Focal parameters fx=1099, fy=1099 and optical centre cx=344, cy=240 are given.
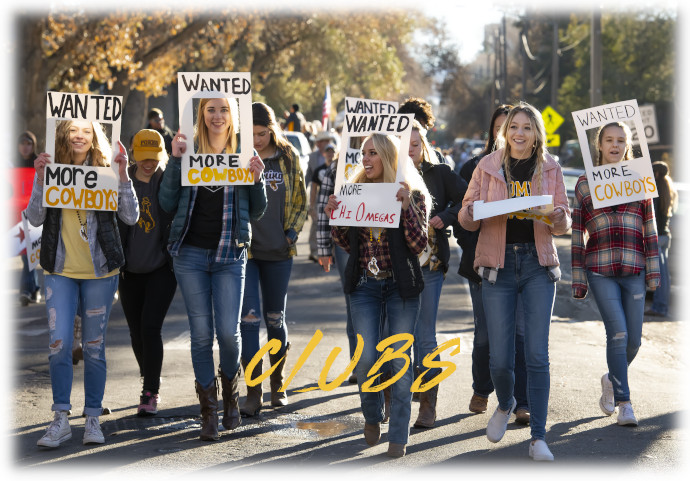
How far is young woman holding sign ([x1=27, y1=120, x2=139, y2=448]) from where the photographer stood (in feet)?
22.4

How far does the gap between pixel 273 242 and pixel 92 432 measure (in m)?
1.87

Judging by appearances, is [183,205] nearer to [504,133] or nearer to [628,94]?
[504,133]

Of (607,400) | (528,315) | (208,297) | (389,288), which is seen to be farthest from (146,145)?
(607,400)

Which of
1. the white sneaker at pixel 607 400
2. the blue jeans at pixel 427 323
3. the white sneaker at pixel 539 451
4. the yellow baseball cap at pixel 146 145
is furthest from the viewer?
the yellow baseball cap at pixel 146 145

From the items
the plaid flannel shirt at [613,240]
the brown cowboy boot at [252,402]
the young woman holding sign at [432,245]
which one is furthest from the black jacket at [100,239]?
the plaid flannel shirt at [613,240]

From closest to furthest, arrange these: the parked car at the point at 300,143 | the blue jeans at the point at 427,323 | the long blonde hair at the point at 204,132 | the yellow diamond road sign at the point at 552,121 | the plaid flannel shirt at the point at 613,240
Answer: the long blonde hair at the point at 204,132, the plaid flannel shirt at the point at 613,240, the blue jeans at the point at 427,323, the parked car at the point at 300,143, the yellow diamond road sign at the point at 552,121

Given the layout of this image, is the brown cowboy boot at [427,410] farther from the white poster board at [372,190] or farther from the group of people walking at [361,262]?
the white poster board at [372,190]

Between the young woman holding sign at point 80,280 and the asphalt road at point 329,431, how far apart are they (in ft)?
0.81

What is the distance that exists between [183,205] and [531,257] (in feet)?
7.17

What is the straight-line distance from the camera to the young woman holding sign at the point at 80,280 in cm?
681

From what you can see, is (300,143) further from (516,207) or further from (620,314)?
(516,207)

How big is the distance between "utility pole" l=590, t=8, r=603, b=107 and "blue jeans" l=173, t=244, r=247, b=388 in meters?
15.8

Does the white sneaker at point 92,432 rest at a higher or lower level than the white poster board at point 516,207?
lower

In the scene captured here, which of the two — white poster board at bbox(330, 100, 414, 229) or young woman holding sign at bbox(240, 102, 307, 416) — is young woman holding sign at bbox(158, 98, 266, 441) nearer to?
white poster board at bbox(330, 100, 414, 229)
